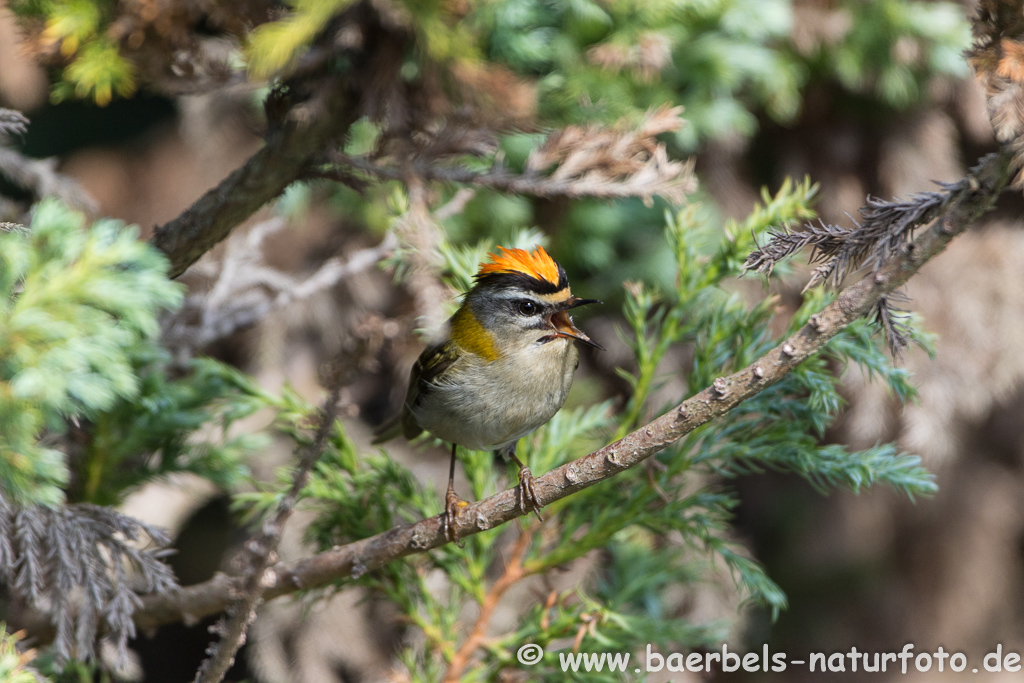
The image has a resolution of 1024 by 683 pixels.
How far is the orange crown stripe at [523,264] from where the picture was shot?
1766 mm

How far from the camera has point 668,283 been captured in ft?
9.38

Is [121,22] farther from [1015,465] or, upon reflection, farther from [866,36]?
[1015,465]

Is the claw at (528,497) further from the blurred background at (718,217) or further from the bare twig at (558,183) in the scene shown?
the blurred background at (718,217)

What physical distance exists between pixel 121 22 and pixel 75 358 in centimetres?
98

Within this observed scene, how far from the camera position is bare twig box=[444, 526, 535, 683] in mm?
1803

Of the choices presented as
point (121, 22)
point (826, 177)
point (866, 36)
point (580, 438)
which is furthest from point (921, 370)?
point (121, 22)

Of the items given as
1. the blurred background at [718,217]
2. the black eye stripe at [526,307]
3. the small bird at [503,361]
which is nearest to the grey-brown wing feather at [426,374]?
the small bird at [503,361]

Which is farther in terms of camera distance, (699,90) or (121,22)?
(699,90)

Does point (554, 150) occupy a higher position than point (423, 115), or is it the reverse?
point (423, 115)

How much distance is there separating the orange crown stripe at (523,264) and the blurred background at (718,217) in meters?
0.78

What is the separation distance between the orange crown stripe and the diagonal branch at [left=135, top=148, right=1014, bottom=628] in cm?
54

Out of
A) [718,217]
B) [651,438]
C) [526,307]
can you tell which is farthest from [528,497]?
[718,217]
